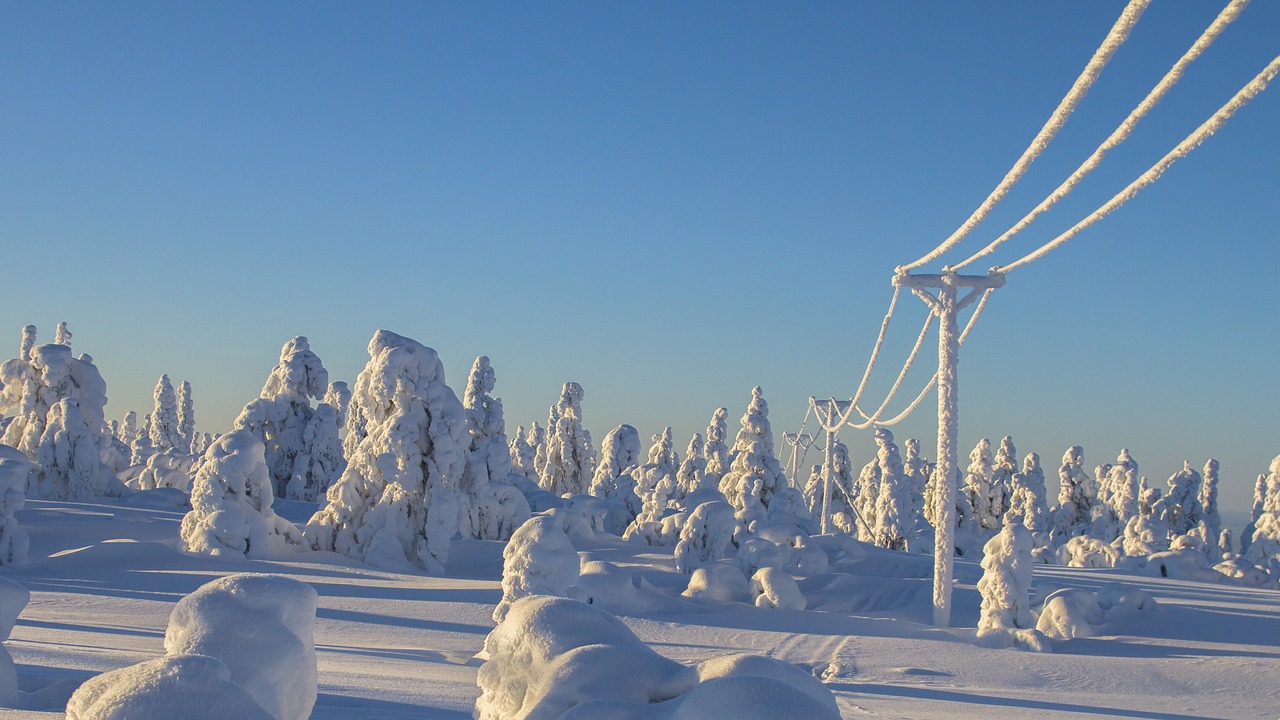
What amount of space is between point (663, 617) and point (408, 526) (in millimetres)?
8110

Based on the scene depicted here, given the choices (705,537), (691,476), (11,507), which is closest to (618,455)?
(691,476)

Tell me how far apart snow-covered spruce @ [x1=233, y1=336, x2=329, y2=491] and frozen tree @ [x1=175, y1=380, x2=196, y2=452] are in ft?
135

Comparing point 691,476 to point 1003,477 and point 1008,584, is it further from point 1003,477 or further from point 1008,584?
point 1008,584

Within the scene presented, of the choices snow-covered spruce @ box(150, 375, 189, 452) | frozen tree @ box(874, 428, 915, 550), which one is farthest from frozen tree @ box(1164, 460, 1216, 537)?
snow-covered spruce @ box(150, 375, 189, 452)

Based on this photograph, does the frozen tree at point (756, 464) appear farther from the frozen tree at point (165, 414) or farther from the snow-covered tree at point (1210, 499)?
the frozen tree at point (165, 414)

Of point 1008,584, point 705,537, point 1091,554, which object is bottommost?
point 1091,554

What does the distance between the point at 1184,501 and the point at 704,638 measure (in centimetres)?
4057

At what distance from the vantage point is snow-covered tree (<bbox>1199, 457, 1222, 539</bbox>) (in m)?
44.1

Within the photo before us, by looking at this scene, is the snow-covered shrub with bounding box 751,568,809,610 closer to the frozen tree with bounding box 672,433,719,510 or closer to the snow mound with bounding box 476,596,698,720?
the snow mound with bounding box 476,596,698,720

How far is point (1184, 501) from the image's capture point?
1721 inches

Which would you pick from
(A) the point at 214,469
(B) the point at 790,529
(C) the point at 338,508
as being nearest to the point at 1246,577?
(B) the point at 790,529

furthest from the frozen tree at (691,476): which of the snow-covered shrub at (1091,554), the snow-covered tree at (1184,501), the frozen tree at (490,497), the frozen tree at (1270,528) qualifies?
the snow-covered tree at (1184,501)

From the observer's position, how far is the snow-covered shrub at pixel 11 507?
16.1 m

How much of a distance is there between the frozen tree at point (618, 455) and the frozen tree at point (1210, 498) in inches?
1115
